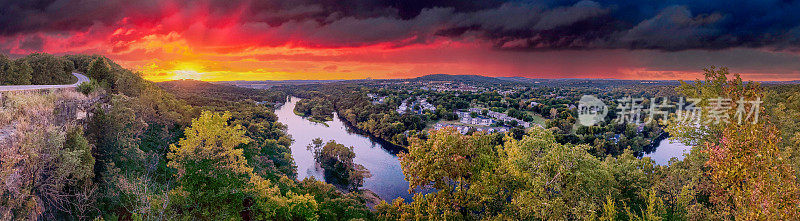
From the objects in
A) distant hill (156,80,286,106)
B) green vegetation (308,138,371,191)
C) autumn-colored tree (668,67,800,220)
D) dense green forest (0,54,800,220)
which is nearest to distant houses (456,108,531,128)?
green vegetation (308,138,371,191)

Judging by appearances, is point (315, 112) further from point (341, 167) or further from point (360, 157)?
point (341, 167)

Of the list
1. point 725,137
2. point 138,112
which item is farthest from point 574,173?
point 138,112

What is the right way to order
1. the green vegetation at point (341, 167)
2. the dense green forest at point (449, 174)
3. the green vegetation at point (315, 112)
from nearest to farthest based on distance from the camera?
the dense green forest at point (449, 174) → the green vegetation at point (341, 167) → the green vegetation at point (315, 112)

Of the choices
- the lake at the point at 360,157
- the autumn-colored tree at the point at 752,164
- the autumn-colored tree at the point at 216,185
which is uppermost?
the autumn-colored tree at the point at 752,164

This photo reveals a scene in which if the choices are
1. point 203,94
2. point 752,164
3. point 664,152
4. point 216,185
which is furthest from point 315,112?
point 752,164

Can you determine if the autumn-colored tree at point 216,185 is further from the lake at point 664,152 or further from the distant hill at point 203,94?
the lake at point 664,152

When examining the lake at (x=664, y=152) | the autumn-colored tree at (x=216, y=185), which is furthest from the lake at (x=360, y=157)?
the lake at (x=664, y=152)

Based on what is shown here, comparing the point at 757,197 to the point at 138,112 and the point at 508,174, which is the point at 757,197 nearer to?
the point at 508,174
